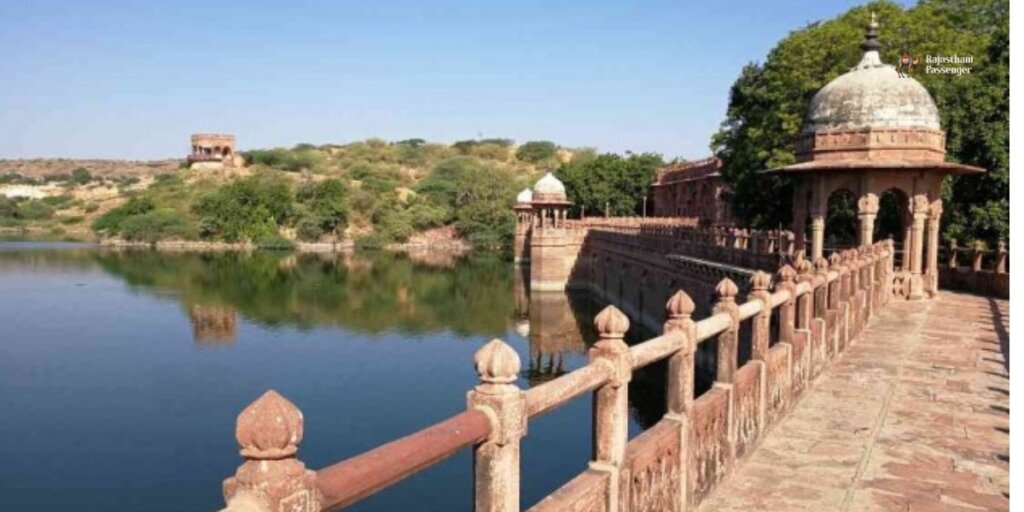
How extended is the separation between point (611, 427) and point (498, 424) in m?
1.20

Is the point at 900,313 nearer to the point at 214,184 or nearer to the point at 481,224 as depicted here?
the point at 481,224

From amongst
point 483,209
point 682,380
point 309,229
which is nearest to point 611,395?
point 682,380

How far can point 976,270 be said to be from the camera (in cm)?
1970

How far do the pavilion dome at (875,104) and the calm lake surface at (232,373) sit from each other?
26.1ft

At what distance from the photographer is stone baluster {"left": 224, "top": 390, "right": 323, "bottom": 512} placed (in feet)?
6.63

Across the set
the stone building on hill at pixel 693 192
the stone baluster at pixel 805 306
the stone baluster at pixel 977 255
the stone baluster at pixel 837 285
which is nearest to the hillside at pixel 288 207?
the stone building on hill at pixel 693 192

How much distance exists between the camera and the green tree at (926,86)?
19.8 m

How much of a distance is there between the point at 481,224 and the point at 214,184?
103 feet

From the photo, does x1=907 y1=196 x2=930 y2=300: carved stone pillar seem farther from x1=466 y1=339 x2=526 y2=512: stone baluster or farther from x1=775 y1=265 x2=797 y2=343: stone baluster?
x1=466 y1=339 x2=526 y2=512: stone baluster

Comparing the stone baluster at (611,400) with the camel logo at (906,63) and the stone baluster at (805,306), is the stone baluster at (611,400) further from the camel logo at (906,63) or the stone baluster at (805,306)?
the camel logo at (906,63)

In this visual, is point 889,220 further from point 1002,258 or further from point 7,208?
point 7,208

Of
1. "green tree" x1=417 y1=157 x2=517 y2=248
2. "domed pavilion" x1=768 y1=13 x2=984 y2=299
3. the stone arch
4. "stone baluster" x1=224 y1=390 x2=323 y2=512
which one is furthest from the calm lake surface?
"green tree" x1=417 y1=157 x2=517 y2=248

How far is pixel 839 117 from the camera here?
17.3 m

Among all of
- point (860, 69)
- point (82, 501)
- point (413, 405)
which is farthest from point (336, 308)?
point (860, 69)
